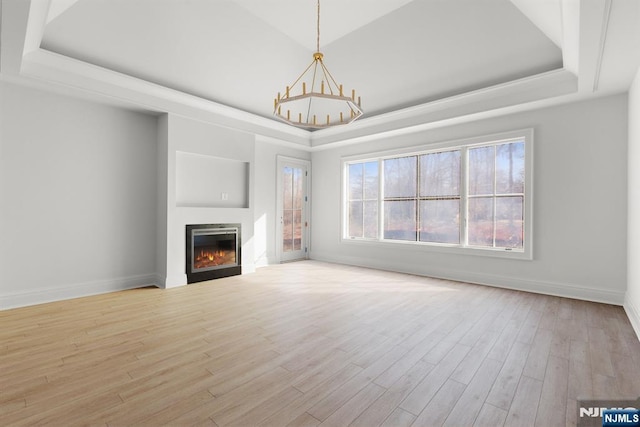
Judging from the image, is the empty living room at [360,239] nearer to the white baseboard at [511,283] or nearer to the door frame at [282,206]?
the white baseboard at [511,283]

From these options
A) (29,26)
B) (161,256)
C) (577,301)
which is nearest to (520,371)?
(577,301)

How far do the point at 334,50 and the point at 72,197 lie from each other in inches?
180

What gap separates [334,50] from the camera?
4977mm

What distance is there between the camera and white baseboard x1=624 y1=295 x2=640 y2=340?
2918 millimetres

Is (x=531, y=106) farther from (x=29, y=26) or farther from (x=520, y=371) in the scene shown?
(x=29, y=26)

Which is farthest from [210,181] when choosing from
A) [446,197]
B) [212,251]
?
[446,197]

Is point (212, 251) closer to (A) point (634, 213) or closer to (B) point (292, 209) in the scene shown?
(B) point (292, 209)

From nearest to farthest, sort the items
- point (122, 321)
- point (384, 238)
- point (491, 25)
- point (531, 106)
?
point (122, 321) < point (491, 25) < point (531, 106) < point (384, 238)

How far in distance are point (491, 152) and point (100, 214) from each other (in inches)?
244

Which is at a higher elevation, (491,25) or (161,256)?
(491,25)

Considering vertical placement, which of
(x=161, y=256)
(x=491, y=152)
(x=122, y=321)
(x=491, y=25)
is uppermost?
(x=491, y=25)

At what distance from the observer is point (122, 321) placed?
3195 mm

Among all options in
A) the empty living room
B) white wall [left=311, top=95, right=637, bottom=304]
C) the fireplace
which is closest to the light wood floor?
the empty living room

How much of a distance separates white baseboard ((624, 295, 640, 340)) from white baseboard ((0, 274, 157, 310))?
6.15 metres
